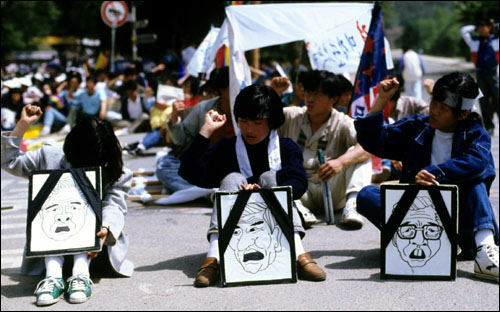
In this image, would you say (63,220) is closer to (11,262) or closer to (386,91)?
Answer: (11,262)

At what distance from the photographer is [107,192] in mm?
4344

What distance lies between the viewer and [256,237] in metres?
3.98

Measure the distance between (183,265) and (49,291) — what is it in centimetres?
113

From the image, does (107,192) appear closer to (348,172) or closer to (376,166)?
(348,172)

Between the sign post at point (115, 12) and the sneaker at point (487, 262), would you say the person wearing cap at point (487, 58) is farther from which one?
the sign post at point (115, 12)

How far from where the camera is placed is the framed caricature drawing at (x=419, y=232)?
393 cm

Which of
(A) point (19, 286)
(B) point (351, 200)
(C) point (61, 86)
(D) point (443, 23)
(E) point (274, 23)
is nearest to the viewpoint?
(A) point (19, 286)

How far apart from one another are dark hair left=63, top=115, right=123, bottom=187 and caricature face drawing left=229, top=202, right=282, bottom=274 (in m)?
0.89

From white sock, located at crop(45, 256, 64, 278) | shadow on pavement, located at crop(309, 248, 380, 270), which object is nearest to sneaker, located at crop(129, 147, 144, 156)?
shadow on pavement, located at crop(309, 248, 380, 270)

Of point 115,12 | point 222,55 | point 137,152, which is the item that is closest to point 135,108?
point 137,152

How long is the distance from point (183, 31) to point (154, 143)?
14.5 m

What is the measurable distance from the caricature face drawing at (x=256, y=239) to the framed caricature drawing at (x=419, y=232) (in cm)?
64

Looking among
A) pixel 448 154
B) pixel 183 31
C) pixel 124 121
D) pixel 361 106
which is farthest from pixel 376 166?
pixel 183 31

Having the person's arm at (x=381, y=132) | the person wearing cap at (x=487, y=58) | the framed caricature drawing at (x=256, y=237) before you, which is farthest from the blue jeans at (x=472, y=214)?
the person wearing cap at (x=487, y=58)
